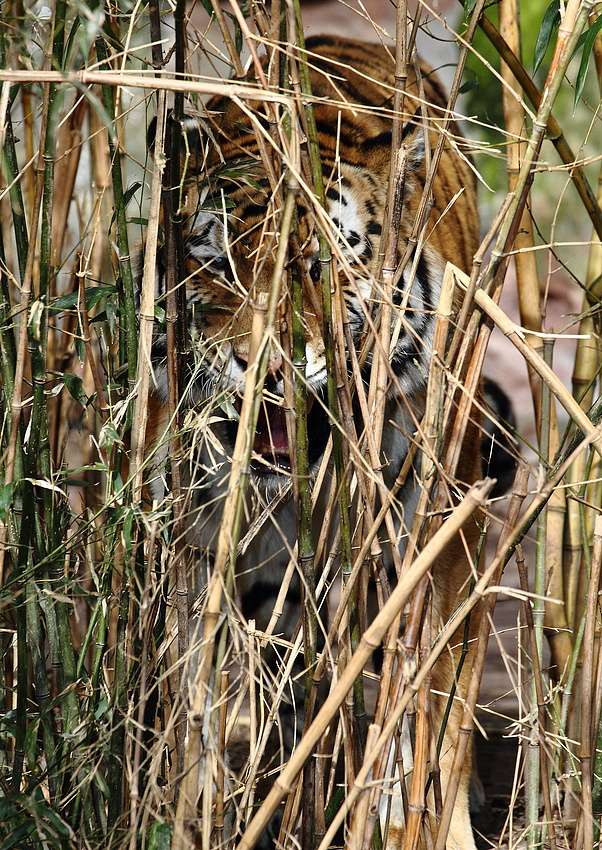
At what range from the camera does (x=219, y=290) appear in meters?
1.58

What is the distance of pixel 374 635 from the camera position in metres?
0.65

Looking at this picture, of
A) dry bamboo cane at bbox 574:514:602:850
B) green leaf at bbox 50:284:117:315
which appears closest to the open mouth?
green leaf at bbox 50:284:117:315

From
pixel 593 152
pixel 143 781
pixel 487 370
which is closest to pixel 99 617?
pixel 143 781

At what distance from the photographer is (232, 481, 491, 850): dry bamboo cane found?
0.66m

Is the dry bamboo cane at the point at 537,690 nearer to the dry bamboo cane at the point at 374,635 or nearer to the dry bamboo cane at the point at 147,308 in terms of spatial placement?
the dry bamboo cane at the point at 374,635

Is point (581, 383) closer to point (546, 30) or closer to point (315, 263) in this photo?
point (315, 263)

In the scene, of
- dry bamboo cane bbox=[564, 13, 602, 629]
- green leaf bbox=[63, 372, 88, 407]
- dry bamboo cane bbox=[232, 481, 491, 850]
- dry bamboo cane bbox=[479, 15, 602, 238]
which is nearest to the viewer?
dry bamboo cane bbox=[232, 481, 491, 850]

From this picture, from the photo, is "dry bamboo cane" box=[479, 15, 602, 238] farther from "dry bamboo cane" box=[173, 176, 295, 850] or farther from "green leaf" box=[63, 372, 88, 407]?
"green leaf" box=[63, 372, 88, 407]

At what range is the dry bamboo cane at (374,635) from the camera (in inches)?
25.8

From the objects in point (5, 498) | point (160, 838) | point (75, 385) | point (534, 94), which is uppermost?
point (534, 94)

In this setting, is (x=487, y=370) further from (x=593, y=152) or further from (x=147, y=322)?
(x=147, y=322)

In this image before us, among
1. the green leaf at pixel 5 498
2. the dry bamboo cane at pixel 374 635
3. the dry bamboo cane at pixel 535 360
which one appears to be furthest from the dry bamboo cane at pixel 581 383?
the green leaf at pixel 5 498

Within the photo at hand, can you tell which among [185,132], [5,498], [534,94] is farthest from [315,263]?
[5,498]

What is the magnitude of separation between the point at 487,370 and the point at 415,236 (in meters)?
2.57
